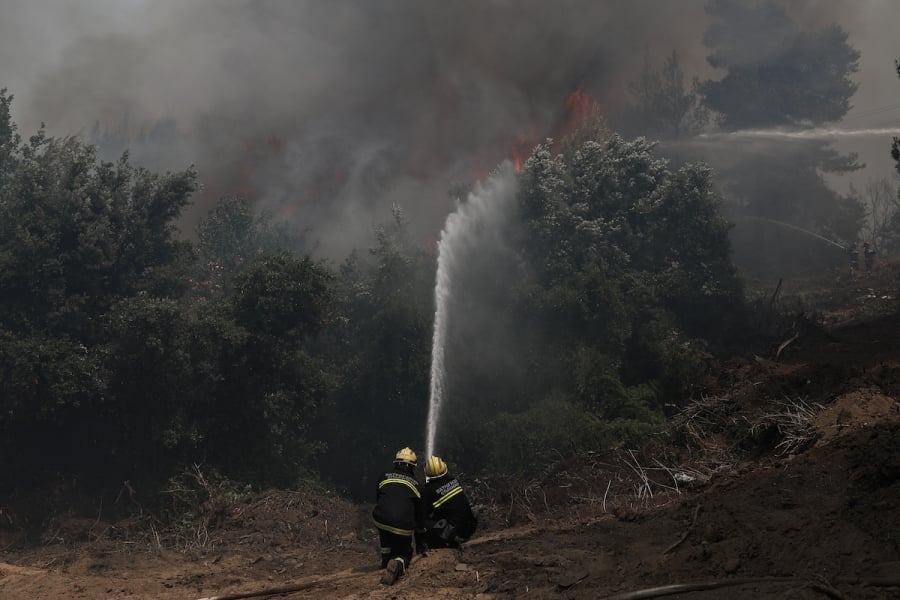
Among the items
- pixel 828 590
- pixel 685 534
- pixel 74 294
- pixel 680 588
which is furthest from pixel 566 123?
pixel 828 590

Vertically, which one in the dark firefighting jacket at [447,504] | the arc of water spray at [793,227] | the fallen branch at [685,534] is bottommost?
the fallen branch at [685,534]

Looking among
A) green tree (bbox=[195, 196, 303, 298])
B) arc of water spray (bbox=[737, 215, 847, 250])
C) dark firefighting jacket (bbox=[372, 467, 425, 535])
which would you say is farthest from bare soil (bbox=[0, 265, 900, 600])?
arc of water spray (bbox=[737, 215, 847, 250])

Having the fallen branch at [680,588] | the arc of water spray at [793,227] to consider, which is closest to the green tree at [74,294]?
the fallen branch at [680,588]

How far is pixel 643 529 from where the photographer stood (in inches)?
355

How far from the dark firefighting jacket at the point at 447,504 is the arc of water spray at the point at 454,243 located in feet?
45.7

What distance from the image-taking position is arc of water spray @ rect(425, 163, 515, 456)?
24.8 m

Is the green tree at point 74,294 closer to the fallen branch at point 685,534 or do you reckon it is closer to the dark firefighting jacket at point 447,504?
the dark firefighting jacket at point 447,504

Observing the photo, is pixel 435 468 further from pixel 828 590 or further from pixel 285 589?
pixel 828 590

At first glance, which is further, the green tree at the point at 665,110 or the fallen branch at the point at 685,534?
the green tree at the point at 665,110

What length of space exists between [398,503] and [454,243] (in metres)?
19.8

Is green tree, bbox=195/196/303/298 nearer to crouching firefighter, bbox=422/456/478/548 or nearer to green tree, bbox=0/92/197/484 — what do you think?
green tree, bbox=0/92/197/484

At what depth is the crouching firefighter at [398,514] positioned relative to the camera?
8.86 meters

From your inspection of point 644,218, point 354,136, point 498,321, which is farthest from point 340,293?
point 354,136

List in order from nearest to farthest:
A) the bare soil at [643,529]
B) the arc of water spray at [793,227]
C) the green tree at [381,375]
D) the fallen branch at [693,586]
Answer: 1. the fallen branch at [693,586]
2. the bare soil at [643,529]
3. the green tree at [381,375]
4. the arc of water spray at [793,227]
